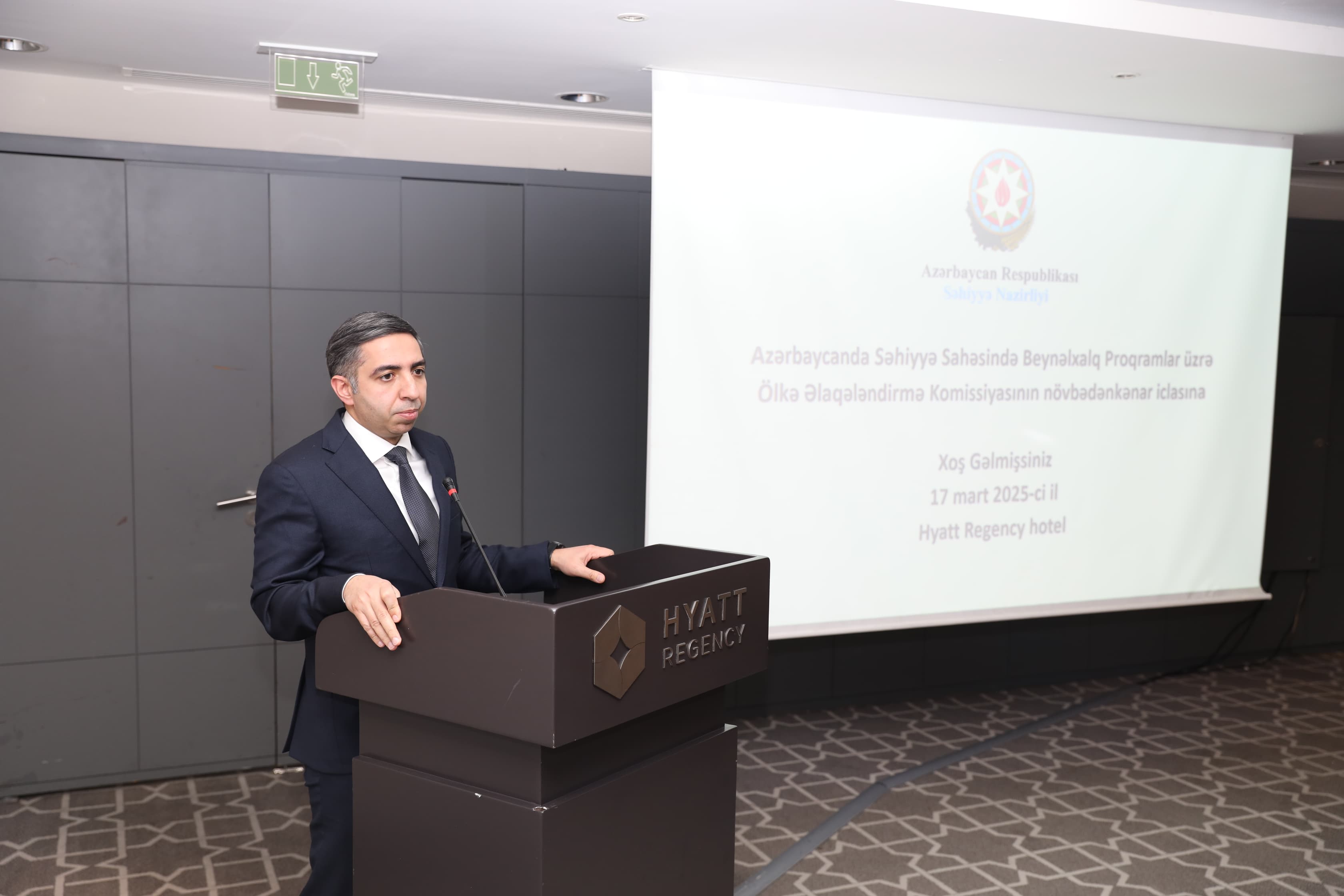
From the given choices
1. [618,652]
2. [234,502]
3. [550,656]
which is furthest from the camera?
[234,502]

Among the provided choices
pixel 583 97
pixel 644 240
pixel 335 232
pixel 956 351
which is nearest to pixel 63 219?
pixel 335 232

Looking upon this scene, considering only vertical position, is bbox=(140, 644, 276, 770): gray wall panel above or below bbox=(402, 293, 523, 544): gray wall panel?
below

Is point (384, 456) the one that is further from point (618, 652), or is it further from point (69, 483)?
point (69, 483)

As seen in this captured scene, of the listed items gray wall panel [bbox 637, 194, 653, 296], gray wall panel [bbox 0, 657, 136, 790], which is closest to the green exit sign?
gray wall panel [bbox 637, 194, 653, 296]

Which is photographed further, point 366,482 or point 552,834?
point 366,482

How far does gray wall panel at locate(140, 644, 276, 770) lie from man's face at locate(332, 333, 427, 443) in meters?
2.39

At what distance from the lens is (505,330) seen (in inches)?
173

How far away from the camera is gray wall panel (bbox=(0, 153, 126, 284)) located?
148 inches

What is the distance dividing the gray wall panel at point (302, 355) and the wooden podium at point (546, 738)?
239 cm

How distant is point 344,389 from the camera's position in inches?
84.4

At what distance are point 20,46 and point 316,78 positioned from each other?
1.01 m

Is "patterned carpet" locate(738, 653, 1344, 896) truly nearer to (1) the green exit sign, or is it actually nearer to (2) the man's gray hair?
(2) the man's gray hair

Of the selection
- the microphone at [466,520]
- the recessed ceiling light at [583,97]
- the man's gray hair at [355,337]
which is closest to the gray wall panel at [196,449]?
the recessed ceiling light at [583,97]

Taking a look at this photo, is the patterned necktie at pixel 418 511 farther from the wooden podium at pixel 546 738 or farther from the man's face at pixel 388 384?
the wooden podium at pixel 546 738
